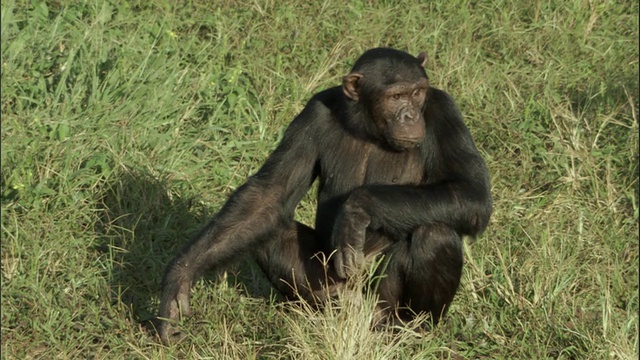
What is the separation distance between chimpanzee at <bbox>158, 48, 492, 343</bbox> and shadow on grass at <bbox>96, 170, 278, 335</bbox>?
1.45 feet

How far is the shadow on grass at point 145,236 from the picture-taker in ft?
20.0

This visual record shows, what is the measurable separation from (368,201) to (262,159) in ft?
6.99

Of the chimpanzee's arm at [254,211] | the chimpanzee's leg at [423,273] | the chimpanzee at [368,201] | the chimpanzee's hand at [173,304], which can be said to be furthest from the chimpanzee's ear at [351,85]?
the chimpanzee's hand at [173,304]

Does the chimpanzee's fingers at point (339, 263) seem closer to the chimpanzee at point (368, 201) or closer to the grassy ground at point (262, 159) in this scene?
the chimpanzee at point (368, 201)

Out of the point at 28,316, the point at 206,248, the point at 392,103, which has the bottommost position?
the point at 28,316

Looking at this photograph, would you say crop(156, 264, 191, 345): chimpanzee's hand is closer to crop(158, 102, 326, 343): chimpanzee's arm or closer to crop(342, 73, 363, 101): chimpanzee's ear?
crop(158, 102, 326, 343): chimpanzee's arm

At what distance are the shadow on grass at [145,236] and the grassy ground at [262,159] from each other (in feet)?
0.04

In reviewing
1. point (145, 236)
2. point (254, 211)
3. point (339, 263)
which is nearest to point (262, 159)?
point (145, 236)

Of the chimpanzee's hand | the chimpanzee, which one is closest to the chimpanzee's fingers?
the chimpanzee

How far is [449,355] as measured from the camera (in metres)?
5.33

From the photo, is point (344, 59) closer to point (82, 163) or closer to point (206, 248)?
point (82, 163)

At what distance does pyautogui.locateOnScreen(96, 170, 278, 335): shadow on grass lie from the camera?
6.11 m

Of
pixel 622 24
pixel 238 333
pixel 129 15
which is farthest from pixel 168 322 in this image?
pixel 622 24

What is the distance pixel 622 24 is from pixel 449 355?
468 centimetres
